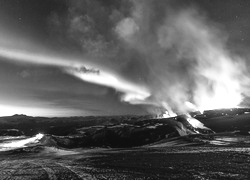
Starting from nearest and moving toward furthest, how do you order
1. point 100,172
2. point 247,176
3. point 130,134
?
point 247,176
point 100,172
point 130,134

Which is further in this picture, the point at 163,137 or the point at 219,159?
the point at 163,137

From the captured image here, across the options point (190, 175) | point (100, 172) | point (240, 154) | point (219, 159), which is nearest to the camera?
point (190, 175)

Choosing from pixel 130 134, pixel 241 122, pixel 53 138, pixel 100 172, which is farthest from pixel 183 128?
pixel 100 172

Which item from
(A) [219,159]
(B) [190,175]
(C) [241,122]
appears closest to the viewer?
(B) [190,175]

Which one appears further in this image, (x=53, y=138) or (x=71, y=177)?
(x=53, y=138)

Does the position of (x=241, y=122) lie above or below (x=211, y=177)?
above

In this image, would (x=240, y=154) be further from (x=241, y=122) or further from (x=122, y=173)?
(x=241, y=122)

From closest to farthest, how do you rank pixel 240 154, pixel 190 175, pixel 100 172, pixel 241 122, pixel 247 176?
pixel 247 176 < pixel 190 175 < pixel 100 172 < pixel 240 154 < pixel 241 122

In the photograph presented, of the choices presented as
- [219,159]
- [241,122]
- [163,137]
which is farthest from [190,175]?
[241,122]

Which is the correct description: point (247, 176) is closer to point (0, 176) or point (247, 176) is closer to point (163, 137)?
point (0, 176)
